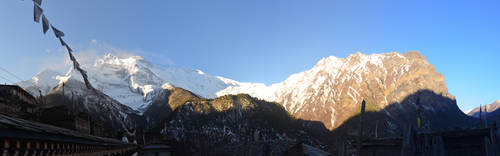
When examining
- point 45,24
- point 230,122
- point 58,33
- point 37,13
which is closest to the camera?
point 37,13

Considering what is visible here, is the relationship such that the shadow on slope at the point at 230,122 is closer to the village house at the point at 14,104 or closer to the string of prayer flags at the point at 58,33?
the village house at the point at 14,104

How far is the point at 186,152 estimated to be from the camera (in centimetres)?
7681

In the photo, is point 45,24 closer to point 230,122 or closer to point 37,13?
point 37,13

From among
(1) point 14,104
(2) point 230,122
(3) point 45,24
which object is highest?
(3) point 45,24

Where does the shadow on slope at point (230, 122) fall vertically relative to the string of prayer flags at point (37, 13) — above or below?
below

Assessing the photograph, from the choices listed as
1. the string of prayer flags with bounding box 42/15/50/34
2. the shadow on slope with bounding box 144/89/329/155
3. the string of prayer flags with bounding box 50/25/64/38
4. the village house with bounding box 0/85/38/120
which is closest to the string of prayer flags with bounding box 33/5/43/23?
the string of prayer flags with bounding box 42/15/50/34

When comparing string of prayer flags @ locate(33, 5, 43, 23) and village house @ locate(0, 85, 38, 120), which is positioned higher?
string of prayer flags @ locate(33, 5, 43, 23)

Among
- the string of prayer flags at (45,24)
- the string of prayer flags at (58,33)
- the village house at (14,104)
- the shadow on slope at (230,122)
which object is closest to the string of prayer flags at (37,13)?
the string of prayer flags at (45,24)

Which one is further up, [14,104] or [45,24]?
[45,24]

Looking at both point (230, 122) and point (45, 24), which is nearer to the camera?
point (45, 24)

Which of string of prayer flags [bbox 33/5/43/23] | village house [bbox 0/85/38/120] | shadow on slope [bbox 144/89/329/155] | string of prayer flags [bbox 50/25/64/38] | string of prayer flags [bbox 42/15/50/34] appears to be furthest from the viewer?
shadow on slope [bbox 144/89/329/155]

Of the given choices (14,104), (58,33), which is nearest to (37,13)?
(58,33)

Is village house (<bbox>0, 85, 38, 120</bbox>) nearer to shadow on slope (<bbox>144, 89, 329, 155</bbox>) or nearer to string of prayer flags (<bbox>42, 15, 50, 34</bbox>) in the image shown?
string of prayer flags (<bbox>42, 15, 50, 34</bbox>)

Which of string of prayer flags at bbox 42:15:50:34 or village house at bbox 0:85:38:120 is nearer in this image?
string of prayer flags at bbox 42:15:50:34
